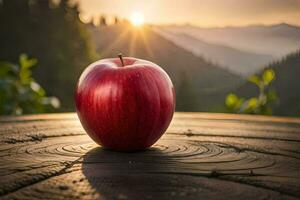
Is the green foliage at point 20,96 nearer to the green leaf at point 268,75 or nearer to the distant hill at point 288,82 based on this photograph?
→ the green leaf at point 268,75

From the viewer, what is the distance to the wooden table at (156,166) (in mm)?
1028

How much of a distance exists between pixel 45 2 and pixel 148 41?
37.3ft

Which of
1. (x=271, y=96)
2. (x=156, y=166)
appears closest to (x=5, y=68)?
(x=271, y=96)

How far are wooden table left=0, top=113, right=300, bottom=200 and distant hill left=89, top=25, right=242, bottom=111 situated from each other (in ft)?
93.9

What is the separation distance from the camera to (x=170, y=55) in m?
35.3

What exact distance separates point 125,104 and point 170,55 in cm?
3396

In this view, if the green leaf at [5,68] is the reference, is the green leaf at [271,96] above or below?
below

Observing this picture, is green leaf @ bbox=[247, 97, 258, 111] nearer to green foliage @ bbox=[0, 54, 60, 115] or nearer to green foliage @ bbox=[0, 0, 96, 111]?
green foliage @ bbox=[0, 54, 60, 115]

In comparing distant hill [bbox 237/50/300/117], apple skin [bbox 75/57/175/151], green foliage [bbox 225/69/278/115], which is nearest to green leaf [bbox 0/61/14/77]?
green foliage [bbox 225/69/278/115]

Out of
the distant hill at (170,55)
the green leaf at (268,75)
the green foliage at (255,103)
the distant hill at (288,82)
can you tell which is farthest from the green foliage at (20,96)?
the distant hill at (170,55)

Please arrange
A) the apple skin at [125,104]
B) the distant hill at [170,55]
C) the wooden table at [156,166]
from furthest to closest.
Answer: the distant hill at [170,55]
the apple skin at [125,104]
the wooden table at [156,166]

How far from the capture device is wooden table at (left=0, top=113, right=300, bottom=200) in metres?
1.03

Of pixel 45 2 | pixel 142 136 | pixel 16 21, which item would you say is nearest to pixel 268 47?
pixel 142 136

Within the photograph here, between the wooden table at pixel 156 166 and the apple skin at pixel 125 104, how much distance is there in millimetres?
55
